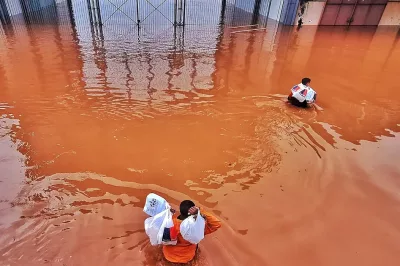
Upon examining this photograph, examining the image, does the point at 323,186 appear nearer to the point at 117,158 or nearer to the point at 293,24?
the point at 117,158

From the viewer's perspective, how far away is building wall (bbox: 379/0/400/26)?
64.1 feet

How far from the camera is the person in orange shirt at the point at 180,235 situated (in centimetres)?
300

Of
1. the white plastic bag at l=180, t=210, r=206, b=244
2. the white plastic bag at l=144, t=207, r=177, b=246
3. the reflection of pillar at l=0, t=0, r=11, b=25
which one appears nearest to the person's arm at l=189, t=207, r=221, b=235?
the white plastic bag at l=180, t=210, r=206, b=244

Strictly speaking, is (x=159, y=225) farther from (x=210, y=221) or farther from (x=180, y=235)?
(x=210, y=221)

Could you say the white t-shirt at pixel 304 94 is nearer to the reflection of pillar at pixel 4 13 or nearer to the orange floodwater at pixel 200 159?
the orange floodwater at pixel 200 159

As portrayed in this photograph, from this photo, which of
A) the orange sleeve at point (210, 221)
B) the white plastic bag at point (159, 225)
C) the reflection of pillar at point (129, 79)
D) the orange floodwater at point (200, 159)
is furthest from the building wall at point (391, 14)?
the white plastic bag at point (159, 225)

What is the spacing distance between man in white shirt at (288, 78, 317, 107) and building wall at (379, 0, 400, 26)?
58.3 ft

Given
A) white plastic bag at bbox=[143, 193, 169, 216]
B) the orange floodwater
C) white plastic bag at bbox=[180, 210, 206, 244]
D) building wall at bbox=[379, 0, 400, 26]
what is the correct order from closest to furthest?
white plastic bag at bbox=[180, 210, 206, 244] → white plastic bag at bbox=[143, 193, 169, 216] → the orange floodwater → building wall at bbox=[379, 0, 400, 26]

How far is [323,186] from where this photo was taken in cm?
→ 503

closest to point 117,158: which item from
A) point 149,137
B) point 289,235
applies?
point 149,137

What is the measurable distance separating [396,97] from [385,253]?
21.8 ft

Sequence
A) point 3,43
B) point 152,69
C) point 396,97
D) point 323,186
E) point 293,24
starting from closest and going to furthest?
point 323,186
point 396,97
point 152,69
point 3,43
point 293,24

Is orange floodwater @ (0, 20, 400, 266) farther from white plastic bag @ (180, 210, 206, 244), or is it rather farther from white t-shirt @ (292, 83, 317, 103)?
white plastic bag @ (180, 210, 206, 244)

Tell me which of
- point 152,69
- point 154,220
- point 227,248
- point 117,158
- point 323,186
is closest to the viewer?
point 154,220
